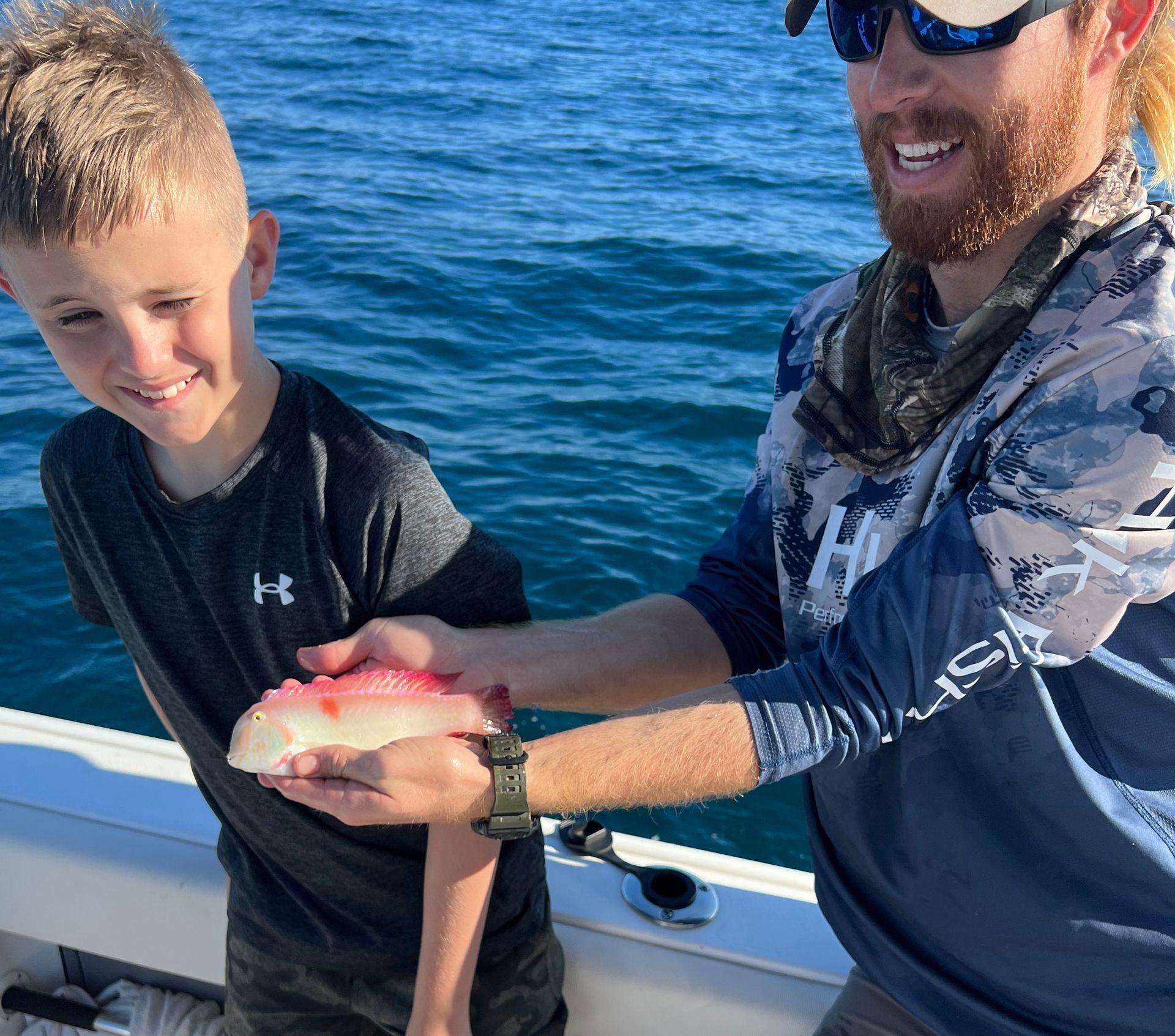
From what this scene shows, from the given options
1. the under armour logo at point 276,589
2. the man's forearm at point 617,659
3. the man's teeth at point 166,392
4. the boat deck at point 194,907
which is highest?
the man's teeth at point 166,392

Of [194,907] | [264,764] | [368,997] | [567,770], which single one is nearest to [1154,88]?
[567,770]

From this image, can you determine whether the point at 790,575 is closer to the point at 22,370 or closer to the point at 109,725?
the point at 109,725

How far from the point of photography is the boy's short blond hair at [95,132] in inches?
80.9

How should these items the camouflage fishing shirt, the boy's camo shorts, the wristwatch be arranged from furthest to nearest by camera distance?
the boy's camo shorts → the wristwatch → the camouflage fishing shirt

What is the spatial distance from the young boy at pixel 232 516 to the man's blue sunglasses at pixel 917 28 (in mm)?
1155

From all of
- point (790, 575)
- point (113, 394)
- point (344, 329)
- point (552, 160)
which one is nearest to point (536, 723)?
point (790, 575)

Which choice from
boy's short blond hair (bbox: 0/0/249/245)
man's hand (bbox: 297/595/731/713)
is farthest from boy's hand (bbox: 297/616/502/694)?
boy's short blond hair (bbox: 0/0/249/245)

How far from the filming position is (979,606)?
1.89 metres

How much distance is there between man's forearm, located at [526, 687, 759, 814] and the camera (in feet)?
6.72

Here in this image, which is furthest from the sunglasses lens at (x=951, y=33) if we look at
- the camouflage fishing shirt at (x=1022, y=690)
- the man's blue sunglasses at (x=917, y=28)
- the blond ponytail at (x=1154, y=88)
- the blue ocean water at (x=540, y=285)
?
the blue ocean water at (x=540, y=285)

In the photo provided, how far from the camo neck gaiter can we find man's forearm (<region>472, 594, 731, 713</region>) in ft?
1.87

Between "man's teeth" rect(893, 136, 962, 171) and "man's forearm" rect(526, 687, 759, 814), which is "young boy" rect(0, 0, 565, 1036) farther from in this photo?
"man's teeth" rect(893, 136, 962, 171)

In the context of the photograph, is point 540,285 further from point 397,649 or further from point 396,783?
point 396,783

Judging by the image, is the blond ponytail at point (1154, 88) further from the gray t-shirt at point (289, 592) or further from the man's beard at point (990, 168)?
the gray t-shirt at point (289, 592)
